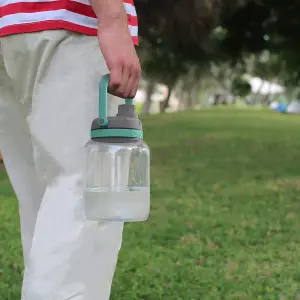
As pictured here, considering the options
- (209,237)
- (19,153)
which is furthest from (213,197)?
(19,153)

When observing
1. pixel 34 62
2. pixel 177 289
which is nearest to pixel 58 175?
pixel 34 62

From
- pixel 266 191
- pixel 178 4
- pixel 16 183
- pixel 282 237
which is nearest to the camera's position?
pixel 16 183

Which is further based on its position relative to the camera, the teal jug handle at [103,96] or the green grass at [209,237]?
the green grass at [209,237]

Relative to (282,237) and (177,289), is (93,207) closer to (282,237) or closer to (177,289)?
(177,289)

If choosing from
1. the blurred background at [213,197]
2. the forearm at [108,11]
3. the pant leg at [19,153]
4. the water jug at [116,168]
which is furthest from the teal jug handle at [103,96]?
the blurred background at [213,197]

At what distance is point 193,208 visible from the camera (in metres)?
4.56

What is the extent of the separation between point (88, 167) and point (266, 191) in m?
4.00

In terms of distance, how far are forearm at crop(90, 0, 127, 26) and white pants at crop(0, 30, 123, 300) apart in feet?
0.27

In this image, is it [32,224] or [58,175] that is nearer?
[58,175]

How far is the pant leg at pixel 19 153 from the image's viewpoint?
1606mm

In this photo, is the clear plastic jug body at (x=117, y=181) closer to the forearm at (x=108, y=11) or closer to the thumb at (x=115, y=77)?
the thumb at (x=115, y=77)

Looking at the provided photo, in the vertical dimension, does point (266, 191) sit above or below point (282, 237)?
below

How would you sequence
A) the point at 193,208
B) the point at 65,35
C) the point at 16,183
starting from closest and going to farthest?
1. the point at 65,35
2. the point at 16,183
3. the point at 193,208

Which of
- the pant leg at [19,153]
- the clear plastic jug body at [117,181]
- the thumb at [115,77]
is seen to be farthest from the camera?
the pant leg at [19,153]
